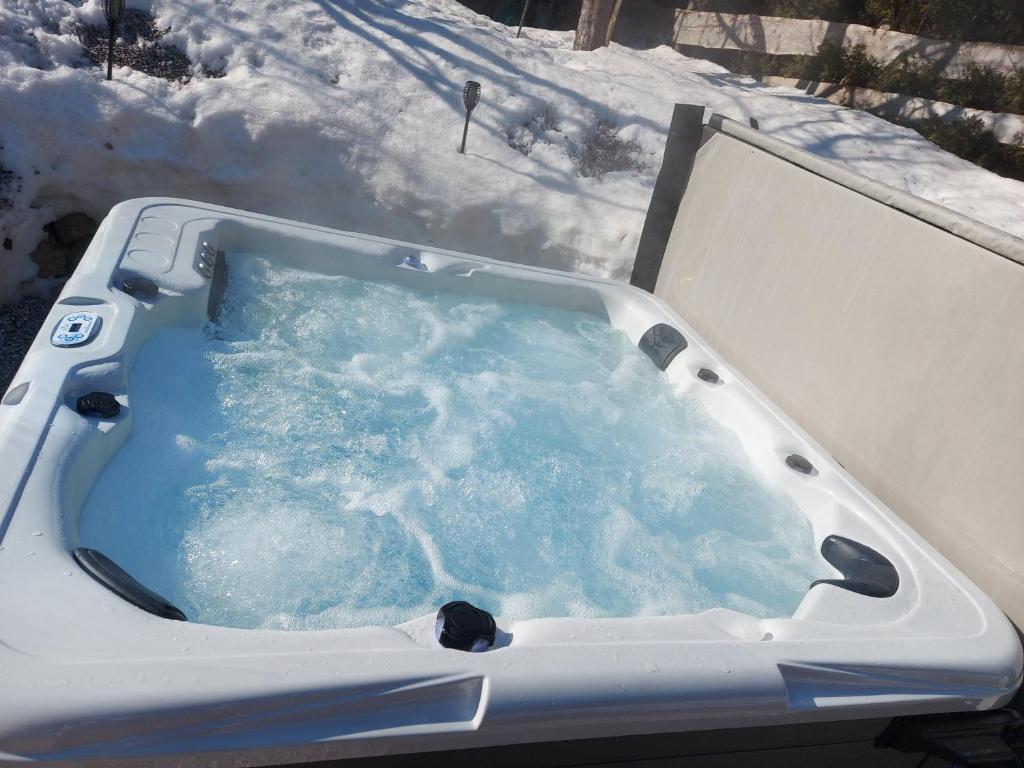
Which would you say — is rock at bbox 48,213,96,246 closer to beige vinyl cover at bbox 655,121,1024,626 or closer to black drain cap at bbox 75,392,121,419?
black drain cap at bbox 75,392,121,419

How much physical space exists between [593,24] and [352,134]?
8.18 feet

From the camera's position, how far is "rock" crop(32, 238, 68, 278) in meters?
2.96

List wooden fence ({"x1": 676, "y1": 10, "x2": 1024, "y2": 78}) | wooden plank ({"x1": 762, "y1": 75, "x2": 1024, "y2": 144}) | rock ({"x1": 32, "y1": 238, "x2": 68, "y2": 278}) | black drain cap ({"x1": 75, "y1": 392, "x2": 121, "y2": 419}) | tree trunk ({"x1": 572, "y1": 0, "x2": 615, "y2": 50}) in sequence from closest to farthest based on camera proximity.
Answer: black drain cap ({"x1": 75, "y1": 392, "x2": 121, "y2": 419}) → rock ({"x1": 32, "y1": 238, "x2": 68, "y2": 278}) → tree trunk ({"x1": 572, "y1": 0, "x2": 615, "y2": 50}) → wooden plank ({"x1": 762, "y1": 75, "x2": 1024, "y2": 144}) → wooden fence ({"x1": 676, "y1": 10, "x2": 1024, "y2": 78})

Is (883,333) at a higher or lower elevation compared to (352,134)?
higher

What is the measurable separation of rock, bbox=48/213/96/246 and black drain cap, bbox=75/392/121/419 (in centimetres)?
186

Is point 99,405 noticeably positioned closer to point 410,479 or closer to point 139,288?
point 139,288

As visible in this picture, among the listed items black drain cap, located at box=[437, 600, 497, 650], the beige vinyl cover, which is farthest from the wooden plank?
black drain cap, located at box=[437, 600, 497, 650]

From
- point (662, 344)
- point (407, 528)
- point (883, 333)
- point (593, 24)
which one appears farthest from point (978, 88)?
point (407, 528)

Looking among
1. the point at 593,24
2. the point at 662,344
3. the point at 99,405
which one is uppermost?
the point at 593,24

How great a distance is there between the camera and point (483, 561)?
66.1 inches

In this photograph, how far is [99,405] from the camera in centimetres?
153

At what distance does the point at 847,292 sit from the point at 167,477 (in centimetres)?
185

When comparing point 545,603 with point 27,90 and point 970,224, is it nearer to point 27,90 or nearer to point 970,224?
point 970,224

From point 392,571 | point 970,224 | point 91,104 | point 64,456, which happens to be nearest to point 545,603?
point 392,571
